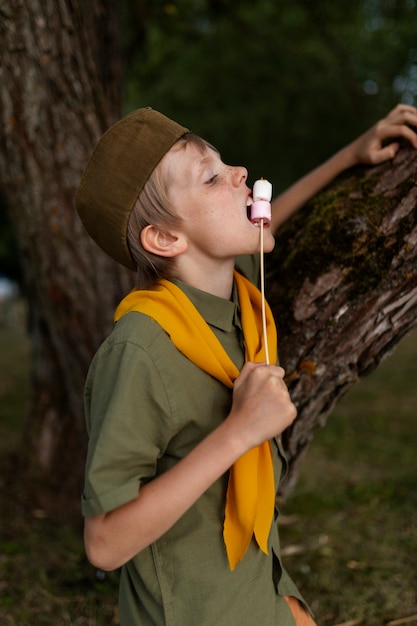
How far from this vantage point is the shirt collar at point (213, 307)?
181 cm

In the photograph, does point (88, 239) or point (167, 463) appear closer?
point (167, 463)

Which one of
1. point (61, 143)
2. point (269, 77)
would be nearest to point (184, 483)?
point (61, 143)

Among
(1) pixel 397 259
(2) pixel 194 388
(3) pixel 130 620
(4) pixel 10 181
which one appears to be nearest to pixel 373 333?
(1) pixel 397 259

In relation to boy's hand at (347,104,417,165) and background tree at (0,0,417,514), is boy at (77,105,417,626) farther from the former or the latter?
boy's hand at (347,104,417,165)

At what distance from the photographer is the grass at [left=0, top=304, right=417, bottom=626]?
114 inches

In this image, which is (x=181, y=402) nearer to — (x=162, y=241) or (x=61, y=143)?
(x=162, y=241)

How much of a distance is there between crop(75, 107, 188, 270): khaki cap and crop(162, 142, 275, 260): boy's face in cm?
5

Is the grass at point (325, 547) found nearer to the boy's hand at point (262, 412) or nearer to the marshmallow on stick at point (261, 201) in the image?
the boy's hand at point (262, 412)

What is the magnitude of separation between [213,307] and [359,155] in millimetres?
854

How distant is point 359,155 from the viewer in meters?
2.24

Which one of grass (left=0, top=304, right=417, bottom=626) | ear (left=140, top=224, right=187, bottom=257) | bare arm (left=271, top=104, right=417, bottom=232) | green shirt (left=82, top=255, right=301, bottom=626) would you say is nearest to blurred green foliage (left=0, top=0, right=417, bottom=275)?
grass (left=0, top=304, right=417, bottom=626)

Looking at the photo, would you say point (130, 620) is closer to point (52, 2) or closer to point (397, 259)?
point (397, 259)

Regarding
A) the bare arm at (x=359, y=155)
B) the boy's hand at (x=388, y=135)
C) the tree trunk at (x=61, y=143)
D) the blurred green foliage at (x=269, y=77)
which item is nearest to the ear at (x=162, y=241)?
the bare arm at (x=359, y=155)

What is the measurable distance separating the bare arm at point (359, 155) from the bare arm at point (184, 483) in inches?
40.3
